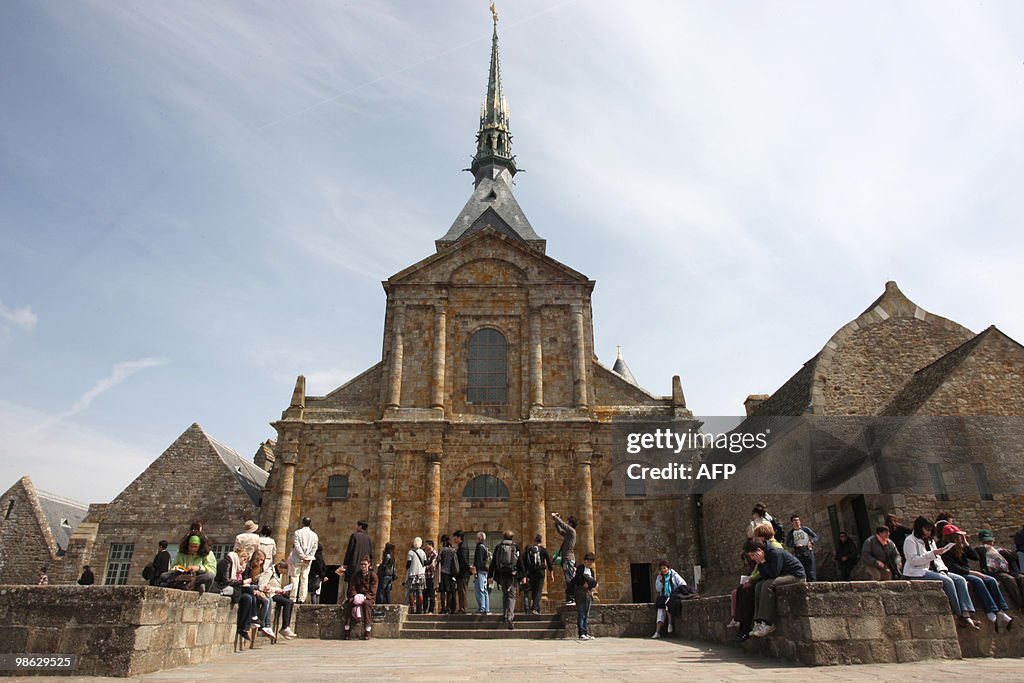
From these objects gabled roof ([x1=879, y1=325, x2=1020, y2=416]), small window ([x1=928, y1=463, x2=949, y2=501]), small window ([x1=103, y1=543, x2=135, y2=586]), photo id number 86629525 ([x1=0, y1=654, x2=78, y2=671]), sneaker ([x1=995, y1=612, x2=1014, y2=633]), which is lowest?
photo id number 86629525 ([x1=0, y1=654, x2=78, y2=671])

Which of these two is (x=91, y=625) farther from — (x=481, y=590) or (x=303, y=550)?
(x=481, y=590)

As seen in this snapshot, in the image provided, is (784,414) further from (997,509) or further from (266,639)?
(266,639)

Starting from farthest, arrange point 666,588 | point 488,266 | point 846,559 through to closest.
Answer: point 488,266 → point 666,588 → point 846,559

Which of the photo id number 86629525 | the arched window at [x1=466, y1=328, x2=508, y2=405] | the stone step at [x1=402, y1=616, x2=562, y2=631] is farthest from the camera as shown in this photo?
the arched window at [x1=466, y1=328, x2=508, y2=405]

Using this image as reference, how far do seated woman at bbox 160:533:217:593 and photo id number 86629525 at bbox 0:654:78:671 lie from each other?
6.45 ft

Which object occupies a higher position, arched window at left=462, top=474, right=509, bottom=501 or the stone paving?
arched window at left=462, top=474, right=509, bottom=501

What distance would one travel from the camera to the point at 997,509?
12.9 metres

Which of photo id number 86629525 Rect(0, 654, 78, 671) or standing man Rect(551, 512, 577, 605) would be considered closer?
photo id number 86629525 Rect(0, 654, 78, 671)

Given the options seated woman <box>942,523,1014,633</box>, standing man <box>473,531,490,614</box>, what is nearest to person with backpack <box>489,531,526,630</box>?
standing man <box>473,531,490,614</box>

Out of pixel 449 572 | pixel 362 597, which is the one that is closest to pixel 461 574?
pixel 449 572

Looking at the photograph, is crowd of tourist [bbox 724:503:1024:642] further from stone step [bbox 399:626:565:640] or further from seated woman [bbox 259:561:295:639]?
seated woman [bbox 259:561:295:639]

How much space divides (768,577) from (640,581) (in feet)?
43.9

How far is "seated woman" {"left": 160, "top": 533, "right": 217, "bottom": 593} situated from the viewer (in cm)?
796

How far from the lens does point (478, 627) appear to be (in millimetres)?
13047
